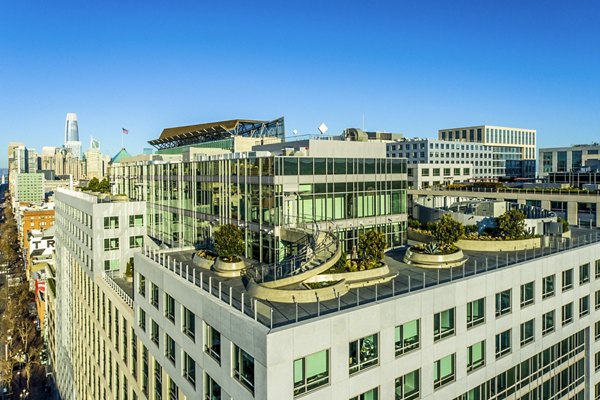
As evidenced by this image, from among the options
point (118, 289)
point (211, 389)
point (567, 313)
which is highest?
point (567, 313)

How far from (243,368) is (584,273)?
3000cm

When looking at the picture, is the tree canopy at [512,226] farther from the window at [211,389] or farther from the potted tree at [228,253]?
the window at [211,389]

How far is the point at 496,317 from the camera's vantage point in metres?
27.7

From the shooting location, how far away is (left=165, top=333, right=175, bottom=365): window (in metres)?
29.3

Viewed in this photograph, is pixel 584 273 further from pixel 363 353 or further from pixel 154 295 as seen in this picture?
pixel 154 295

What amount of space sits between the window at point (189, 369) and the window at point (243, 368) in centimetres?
635

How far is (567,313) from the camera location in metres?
33.9

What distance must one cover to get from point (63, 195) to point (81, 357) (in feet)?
89.9

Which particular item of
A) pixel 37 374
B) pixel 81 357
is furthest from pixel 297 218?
pixel 37 374

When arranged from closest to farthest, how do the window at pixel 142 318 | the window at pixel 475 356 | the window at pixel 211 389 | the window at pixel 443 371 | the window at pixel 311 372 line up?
1. the window at pixel 311 372
2. the window at pixel 211 389
3. the window at pixel 443 371
4. the window at pixel 475 356
5. the window at pixel 142 318

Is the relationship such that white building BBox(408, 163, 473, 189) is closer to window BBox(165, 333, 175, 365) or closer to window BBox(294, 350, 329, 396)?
window BBox(165, 333, 175, 365)

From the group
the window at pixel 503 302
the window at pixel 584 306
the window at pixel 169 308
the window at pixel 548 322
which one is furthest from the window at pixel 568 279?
the window at pixel 169 308

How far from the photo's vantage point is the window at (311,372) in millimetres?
Result: 19125

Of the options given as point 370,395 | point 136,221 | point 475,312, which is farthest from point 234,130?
point 370,395
